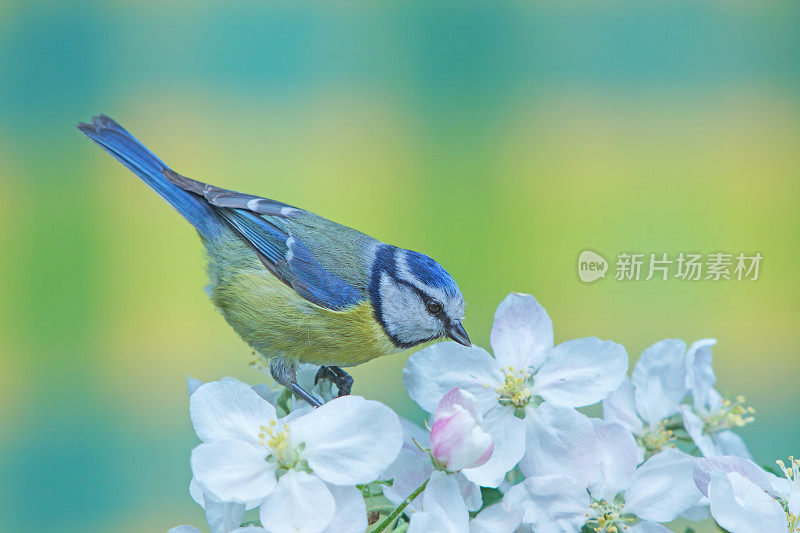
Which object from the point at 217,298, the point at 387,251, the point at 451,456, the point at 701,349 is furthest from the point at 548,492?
the point at 217,298

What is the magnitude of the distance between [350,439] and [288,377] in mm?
166

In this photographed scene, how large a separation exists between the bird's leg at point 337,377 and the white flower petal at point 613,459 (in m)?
0.21

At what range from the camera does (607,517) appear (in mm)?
471

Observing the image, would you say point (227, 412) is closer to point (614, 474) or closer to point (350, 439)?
point (350, 439)

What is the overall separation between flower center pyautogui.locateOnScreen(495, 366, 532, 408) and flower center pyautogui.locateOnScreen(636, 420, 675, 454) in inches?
4.9

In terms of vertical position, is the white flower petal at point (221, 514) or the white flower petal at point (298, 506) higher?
the white flower petal at point (298, 506)

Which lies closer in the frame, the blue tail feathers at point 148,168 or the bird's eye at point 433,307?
the bird's eye at point 433,307

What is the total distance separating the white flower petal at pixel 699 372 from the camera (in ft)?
1.85

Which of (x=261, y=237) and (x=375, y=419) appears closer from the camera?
(x=375, y=419)

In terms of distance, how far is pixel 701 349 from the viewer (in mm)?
573

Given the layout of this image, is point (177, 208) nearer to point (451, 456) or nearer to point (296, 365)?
point (296, 365)

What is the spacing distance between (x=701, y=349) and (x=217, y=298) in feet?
1.48

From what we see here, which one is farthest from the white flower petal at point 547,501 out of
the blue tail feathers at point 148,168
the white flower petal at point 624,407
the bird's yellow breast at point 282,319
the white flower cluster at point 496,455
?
the blue tail feathers at point 148,168

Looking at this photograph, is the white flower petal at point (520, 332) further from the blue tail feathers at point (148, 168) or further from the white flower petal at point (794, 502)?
the blue tail feathers at point (148, 168)
